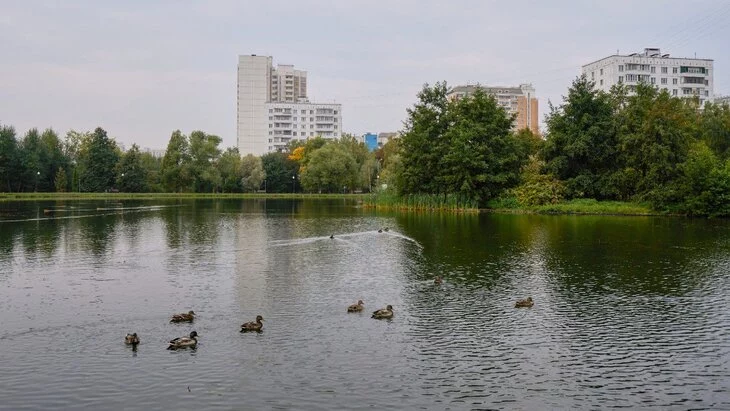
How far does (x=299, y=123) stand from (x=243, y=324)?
182309 millimetres

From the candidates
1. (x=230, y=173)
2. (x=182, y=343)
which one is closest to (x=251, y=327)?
(x=182, y=343)

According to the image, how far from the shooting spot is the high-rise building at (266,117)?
18975 centimetres

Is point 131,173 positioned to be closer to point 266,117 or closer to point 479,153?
point 266,117

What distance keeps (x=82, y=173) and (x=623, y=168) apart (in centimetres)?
10691

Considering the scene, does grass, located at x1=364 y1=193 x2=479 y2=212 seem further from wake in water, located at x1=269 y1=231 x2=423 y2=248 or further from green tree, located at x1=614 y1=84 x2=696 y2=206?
wake in water, located at x1=269 y1=231 x2=423 y2=248

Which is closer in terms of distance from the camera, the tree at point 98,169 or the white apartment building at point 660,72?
the white apartment building at point 660,72

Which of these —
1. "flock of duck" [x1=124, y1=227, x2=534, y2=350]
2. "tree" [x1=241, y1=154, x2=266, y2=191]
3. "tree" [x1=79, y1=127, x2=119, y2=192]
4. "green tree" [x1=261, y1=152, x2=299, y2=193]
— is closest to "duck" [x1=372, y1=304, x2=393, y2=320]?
"flock of duck" [x1=124, y1=227, x2=534, y2=350]

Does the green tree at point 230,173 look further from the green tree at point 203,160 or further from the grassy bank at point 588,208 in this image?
the grassy bank at point 588,208

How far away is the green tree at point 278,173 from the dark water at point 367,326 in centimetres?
11260

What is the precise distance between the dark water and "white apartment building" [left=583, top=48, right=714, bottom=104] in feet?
314

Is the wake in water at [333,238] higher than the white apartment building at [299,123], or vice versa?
the white apartment building at [299,123]

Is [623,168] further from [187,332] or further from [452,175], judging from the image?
[187,332]

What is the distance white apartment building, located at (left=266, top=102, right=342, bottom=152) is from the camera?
643 ft

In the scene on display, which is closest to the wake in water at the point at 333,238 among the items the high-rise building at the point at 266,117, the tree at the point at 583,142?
the tree at the point at 583,142
